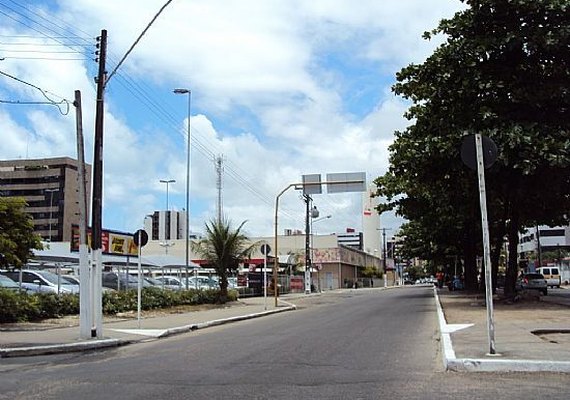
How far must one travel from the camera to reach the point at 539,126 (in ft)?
73.9

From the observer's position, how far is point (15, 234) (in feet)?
58.0

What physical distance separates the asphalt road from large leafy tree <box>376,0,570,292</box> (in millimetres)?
9394

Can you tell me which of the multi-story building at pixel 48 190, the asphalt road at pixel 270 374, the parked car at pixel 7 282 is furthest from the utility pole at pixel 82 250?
the multi-story building at pixel 48 190

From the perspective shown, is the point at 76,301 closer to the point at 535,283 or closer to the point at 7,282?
the point at 7,282

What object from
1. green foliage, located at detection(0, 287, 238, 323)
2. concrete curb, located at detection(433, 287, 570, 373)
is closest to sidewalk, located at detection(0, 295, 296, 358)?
green foliage, located at detection(0, 287, 238, 323)

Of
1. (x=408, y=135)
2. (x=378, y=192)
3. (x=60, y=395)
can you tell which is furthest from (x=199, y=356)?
(x=378, y=192)

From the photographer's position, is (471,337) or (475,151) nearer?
(475,151)

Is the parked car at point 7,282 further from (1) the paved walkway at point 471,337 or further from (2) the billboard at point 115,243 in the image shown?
(2) the billboard at point 115,243

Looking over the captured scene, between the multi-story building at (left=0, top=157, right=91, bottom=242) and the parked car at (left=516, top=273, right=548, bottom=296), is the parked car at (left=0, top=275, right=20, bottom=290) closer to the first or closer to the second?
the parked car at (left=516, top=273, right=548, bottom=296)

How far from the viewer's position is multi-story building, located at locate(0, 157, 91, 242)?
11188 cm

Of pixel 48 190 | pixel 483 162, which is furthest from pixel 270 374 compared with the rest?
pixel 48 190

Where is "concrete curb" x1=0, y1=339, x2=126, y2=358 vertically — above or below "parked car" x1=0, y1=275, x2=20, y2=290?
below

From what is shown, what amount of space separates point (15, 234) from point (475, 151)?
12.8 metres

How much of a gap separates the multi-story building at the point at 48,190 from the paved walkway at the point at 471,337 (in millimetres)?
94238
